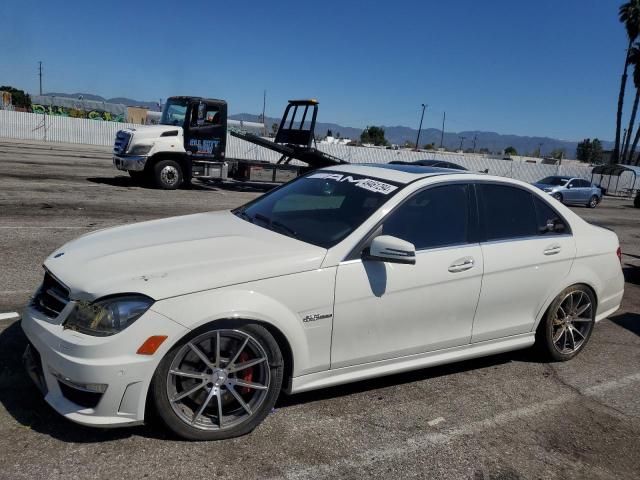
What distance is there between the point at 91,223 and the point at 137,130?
22.0ft

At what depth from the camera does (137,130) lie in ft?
50.3

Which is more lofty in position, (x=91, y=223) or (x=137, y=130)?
(x=137, y=130)

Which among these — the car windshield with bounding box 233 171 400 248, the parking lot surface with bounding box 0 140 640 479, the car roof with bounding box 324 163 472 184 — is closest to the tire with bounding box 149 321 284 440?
the parking lot surface with bounding box 0 140 640 479

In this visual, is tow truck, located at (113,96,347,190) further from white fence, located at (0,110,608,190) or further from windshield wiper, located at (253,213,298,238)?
white fence, located at (0,110,608,190)

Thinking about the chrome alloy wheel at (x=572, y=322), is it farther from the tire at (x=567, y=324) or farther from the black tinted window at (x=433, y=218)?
the black tinted window at (x=433, y=218)

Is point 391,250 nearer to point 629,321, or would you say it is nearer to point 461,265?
point 461,265

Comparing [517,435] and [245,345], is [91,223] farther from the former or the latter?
[517,435]

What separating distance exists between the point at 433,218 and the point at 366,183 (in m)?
0.56

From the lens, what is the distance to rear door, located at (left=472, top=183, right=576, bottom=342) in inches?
162

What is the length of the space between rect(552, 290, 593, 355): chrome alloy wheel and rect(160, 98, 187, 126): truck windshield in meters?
13.3

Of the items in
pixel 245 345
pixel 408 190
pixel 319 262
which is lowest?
pixel 245 345

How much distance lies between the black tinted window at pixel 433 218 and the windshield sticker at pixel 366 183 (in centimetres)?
18

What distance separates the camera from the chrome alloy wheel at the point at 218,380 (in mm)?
3035

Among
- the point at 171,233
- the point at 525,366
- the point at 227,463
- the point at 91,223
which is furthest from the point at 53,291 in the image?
the point at 91,223
